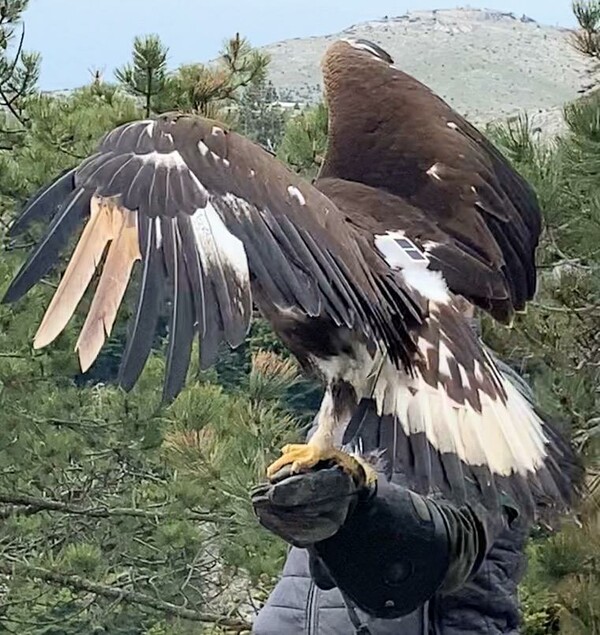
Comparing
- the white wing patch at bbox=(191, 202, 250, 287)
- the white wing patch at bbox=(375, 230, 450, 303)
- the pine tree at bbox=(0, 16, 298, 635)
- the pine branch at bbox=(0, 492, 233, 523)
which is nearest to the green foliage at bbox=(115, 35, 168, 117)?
the pine tree at bbox=(0, 16, 298, 635)

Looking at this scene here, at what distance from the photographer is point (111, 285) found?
1.12 m

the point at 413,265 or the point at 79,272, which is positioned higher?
the point at 79,272

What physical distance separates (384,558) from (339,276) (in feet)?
0.97

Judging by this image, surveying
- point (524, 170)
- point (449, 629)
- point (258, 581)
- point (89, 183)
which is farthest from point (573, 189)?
point (89, 183)

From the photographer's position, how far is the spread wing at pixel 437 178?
170 cm

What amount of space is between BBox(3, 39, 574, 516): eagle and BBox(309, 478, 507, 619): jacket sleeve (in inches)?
1.3

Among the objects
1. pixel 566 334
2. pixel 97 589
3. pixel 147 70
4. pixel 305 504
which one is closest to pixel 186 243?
pixel 305 504

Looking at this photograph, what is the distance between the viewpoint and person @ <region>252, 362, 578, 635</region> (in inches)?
49.1

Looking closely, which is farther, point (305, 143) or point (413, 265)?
point (305, 143)

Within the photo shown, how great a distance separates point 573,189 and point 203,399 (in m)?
1.11

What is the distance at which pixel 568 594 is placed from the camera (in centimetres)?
273

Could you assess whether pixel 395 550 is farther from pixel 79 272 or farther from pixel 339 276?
pixel 79 272

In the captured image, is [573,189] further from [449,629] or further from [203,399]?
[449,629]

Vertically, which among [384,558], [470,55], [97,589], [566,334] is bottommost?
[470,55]
